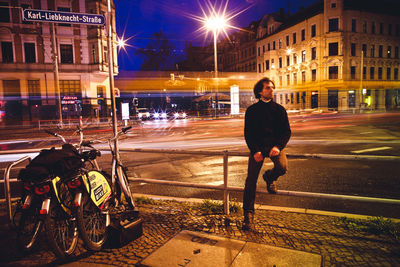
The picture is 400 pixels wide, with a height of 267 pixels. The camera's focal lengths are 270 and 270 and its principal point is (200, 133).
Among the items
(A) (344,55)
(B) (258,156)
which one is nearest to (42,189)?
(B) (258,156)

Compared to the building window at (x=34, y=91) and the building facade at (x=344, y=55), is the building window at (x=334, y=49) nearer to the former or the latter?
the building facade at (x=344, y=55)

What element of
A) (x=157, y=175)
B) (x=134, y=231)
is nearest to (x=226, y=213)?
(x=134, y=231)

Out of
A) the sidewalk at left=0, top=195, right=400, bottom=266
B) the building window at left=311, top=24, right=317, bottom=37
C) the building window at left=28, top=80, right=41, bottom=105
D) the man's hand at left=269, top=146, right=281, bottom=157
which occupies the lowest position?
the sidewalk at left=0, top=195, right=400, bottom=266

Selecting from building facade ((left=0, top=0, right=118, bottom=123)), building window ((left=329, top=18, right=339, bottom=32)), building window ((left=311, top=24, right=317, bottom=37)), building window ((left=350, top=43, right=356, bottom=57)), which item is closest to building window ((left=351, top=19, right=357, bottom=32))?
building window ((left=350, top=43, right=356, bottom=57))

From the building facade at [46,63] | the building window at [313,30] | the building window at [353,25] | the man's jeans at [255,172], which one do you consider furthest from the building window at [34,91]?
the building window at [353,25]

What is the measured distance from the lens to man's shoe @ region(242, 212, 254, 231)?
3.88 m

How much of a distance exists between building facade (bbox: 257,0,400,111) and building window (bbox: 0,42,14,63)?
4553 cm

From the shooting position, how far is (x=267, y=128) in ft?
11.9

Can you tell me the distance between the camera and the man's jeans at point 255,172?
371cm

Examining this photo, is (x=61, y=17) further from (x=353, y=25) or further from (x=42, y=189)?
(x=353, y=25)

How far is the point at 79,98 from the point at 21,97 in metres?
6.52

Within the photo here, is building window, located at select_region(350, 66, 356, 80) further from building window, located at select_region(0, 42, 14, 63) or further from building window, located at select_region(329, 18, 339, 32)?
building window, located at select_region(0, 42, 14, 63)

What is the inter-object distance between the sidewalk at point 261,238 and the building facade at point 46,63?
31205 millimetres

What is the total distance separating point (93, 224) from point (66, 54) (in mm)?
35387
